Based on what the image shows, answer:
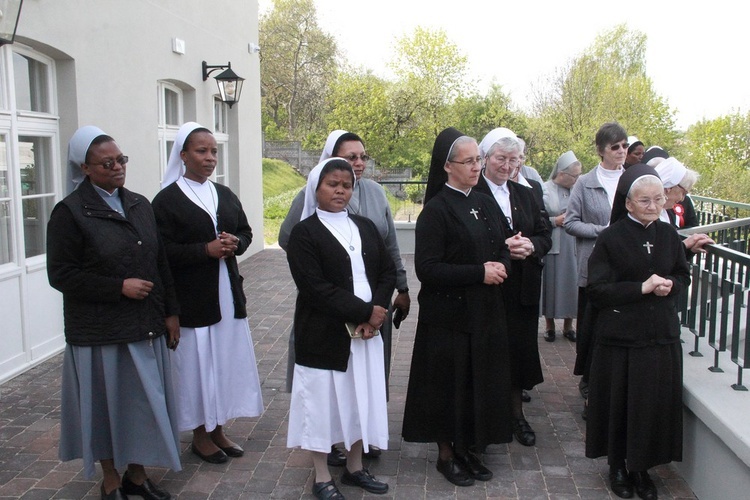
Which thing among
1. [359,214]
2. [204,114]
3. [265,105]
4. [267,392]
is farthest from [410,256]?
[265,105]

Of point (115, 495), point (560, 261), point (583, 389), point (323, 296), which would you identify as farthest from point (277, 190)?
point (323, 296)

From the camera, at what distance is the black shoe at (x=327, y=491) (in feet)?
12.4

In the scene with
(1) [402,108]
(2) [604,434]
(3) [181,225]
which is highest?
(1) [402,108]

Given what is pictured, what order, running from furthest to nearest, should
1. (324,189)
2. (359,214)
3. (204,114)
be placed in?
(204,114) → (359,214) → (324,189)

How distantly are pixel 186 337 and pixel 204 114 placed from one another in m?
7.24

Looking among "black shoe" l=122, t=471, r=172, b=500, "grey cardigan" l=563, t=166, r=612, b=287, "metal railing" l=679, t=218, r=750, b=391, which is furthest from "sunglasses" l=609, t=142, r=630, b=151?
"black shoe" l=122, t=471, r=172, b=500

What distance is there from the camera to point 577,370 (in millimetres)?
5148

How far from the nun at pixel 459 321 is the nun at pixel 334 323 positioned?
0.97ft

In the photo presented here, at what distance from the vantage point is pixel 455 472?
13.3 ft

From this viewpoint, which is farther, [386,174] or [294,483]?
[386,174]

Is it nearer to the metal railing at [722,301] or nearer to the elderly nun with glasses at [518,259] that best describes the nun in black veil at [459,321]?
the elderly nun with glasses at [518,259]

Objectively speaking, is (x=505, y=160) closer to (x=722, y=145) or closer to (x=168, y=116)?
(x=168, y=116)

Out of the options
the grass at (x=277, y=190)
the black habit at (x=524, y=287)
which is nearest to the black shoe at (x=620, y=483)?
the black habit at (x=524, y=287)

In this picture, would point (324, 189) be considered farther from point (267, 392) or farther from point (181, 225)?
point (267, 392)
